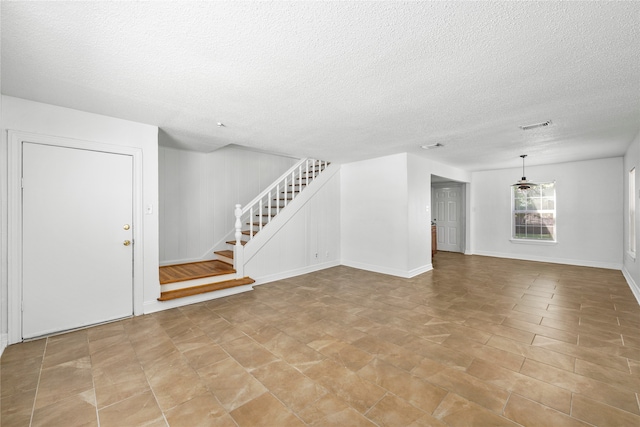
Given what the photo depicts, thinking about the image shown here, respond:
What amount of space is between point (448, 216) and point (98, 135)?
29.1 ft

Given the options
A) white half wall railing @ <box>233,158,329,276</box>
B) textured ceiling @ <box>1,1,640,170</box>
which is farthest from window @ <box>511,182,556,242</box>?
white half wall railing @ <box>233,158,329,276</box>

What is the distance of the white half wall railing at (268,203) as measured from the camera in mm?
4734

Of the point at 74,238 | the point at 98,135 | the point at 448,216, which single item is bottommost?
the point at 74,238

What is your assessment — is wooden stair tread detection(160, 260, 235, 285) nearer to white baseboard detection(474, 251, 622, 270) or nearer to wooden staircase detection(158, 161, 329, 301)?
wooden staircase detection(158, 161, 329, 301)

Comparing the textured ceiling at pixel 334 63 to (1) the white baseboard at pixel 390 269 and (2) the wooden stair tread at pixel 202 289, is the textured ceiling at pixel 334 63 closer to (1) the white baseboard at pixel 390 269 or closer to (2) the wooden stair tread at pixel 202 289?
(2) the wooden stair tread at pixel 202 289

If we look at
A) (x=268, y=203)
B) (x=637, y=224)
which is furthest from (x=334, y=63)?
(x=637, y=224)

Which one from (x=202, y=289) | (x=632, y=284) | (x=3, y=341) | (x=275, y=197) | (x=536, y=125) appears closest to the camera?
(x=3, y=341)

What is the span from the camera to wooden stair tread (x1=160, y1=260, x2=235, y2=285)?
4199 mm

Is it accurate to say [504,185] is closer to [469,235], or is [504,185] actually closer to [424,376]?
[469,235]

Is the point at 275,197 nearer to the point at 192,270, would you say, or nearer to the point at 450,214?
the point at 192,270

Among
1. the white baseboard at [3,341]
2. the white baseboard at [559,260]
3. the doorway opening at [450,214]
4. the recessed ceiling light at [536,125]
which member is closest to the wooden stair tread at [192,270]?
the white baseboard at [3,341]

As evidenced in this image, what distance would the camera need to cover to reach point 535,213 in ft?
23.4

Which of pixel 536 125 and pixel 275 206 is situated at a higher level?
pixel 536 125

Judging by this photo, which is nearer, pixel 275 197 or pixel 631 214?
pixel 631 214
